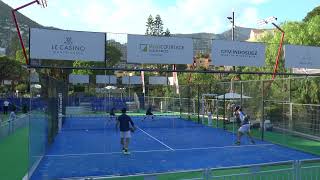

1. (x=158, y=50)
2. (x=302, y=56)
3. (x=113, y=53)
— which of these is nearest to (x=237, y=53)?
(x=302, y=56)

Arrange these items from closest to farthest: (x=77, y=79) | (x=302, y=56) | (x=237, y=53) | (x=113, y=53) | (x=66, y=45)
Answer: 1. (x=66, y=45)
2. (x=237, y=53)
3. (x=302, y=56)
4. (x=77, y=79)
5. (x=113, y=53)

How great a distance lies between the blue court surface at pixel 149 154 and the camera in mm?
14698

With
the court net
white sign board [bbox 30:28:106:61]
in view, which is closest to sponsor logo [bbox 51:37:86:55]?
white sign board [bbox 30:28:106:61]

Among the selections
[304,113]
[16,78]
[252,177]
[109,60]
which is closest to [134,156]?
[304,113]

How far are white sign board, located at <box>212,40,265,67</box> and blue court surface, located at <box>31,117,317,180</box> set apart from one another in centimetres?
413

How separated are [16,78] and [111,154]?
65.5 meters

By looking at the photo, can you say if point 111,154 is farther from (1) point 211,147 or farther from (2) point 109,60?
(2) point 109,60

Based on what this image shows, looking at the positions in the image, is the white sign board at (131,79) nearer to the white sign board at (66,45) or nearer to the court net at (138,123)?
the court net at (138,123)

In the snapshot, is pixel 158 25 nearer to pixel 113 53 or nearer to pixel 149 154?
pixel 113 53

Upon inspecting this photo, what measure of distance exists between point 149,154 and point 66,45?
19.7ft

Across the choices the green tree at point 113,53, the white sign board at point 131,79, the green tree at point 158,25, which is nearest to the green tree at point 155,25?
the green tree at point 158,25

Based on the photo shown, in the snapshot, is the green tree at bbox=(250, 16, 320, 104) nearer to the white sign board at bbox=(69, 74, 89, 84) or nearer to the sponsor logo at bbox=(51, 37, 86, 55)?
the sponsor logo at bbox=(51, 37, 86, 55)

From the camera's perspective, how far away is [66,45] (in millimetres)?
19219

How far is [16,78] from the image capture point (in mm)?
79000
